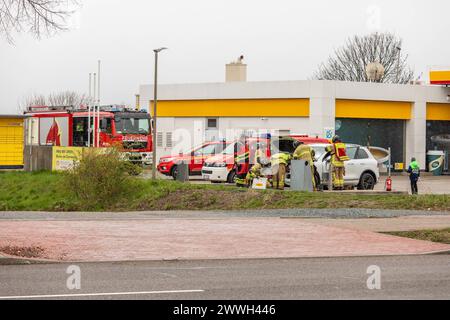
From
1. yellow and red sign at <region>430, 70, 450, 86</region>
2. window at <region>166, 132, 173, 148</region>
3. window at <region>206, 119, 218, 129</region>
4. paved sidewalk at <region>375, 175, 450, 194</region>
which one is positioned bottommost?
paved sidewalk at <region>375, 175, 450, 194</region>

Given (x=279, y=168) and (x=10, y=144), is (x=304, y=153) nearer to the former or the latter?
(x=279, y=168)

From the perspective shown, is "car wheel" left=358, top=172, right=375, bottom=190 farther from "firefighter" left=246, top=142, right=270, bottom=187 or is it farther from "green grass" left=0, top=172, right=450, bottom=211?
"green grass" left=0, top=172, right=450, bottom=211

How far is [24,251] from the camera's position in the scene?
630 inches

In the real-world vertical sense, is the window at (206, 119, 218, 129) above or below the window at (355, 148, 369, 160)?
above

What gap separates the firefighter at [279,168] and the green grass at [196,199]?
170 cm

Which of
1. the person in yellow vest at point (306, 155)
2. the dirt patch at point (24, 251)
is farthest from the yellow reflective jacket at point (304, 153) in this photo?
the dirt patch at point (24, 251)

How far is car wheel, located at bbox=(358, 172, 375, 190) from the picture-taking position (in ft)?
108

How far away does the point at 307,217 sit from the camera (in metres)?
24.2

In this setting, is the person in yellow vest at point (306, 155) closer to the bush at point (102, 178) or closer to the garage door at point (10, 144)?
the bush at point (102, 178)

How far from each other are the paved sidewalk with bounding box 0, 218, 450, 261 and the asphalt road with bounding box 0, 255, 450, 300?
830 mm

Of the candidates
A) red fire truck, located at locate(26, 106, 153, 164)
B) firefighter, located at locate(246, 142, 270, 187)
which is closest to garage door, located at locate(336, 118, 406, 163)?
red fire truck, located at locate(26, 106, 153, 164)

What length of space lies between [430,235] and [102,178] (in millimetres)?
14336
